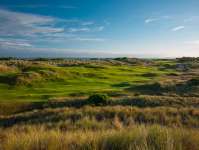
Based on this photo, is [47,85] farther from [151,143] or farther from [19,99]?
[151,143]

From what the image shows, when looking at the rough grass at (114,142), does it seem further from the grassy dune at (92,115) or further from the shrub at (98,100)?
the shrub at (98,100)

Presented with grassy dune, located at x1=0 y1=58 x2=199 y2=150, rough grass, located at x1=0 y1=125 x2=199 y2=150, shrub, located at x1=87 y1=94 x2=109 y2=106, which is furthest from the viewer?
shrub, located at x1=87 y1=94 x2=109 y2=106

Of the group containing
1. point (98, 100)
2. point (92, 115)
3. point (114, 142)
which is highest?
point (114, 142)

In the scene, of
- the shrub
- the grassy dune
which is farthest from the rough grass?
the shrub

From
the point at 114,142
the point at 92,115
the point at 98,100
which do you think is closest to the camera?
the point at 114,142

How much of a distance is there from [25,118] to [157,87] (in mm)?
21475

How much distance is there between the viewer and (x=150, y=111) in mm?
16406

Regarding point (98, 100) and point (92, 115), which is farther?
point (98, 100)

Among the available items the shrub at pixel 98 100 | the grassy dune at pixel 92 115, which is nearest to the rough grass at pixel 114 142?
the grassy dune at pixel 92 115

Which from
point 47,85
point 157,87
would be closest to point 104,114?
point 157,87

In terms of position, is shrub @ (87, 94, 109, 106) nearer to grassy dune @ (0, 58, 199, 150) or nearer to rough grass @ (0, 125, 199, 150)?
grassy dune @ (0, 58, 199, 150)

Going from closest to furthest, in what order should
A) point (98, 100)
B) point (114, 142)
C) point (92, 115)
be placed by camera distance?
point (114, 142), point (92, 115), point (98, 100)

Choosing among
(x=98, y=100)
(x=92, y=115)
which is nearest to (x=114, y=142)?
(x=92, y=115)

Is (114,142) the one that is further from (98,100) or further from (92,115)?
(98,100)
